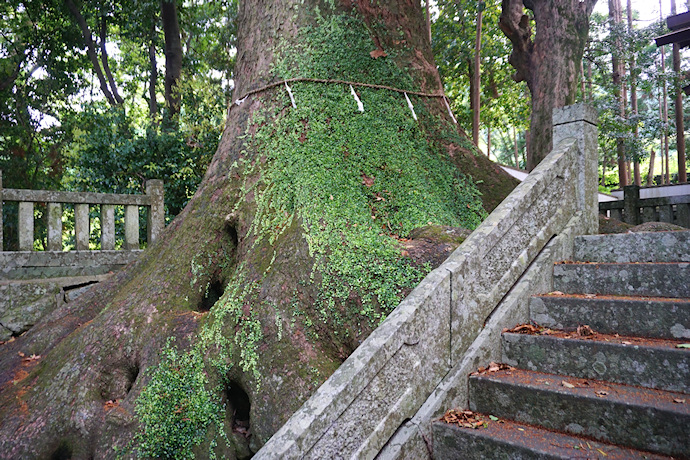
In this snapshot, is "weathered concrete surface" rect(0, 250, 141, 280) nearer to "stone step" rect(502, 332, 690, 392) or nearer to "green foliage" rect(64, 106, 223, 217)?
"green foliage" rect(64, 106, 223, 217)

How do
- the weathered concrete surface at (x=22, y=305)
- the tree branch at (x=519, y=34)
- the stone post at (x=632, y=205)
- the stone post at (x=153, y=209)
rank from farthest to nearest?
1. the stone post at (x=632, y=205)
2. the tree branch at (x=519, y=34)
3. the stone post at (x=153, y=209)
4. the weathered concrete surface at (x=22, y=305)

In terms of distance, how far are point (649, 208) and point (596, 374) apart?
9084 mm

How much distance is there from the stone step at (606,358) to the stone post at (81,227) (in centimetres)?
593

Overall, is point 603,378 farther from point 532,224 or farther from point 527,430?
point 532,224

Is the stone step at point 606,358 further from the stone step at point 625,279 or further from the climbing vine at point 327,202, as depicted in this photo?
the climbing vine at point 327,202

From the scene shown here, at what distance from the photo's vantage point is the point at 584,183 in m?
4.08

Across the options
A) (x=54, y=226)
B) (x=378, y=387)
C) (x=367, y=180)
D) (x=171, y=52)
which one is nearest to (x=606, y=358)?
(x=378, y=387)

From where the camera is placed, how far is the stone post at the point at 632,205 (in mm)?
10227

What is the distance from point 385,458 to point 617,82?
52.1 ft

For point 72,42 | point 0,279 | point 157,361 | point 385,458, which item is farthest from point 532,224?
point 72,42

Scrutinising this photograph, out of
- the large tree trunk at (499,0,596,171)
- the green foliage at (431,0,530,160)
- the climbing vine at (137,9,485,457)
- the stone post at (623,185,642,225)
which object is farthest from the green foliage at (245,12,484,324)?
the stone post at (623,185,642,225)

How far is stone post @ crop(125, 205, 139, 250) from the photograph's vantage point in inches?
270

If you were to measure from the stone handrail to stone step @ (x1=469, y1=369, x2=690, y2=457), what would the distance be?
0.75 ft

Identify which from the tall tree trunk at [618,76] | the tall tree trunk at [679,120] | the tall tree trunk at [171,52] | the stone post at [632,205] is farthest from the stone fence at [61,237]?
the tall tree trunk at [679,120]
